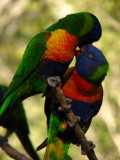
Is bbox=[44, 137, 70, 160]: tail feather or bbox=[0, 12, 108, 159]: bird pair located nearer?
bbox=[0, 12, 108, 159]: bird pair

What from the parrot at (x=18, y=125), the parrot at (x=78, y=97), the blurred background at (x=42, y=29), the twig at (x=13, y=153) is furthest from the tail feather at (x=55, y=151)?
the blurred background at (x=42, y=29)

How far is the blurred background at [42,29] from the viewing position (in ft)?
19.5

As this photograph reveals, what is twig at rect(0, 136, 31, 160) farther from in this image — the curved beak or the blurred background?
the blurred background

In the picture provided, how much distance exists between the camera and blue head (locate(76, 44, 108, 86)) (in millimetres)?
2584

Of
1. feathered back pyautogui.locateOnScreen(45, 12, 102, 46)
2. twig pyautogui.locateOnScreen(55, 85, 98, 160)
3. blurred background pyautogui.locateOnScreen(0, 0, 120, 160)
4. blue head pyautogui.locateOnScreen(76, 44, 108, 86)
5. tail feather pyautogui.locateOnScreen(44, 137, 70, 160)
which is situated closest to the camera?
twig pyautogui.locateOnScreen(55, 85, 98, 160)

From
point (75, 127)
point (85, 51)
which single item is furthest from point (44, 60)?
point (75, 127)

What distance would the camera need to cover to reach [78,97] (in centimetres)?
280

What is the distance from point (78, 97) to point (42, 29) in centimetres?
511

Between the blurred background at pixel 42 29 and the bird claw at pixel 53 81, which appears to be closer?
the bird claw at pixel 53 81

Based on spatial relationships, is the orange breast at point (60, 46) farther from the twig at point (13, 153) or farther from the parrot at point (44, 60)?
the twig at point (13, 153)

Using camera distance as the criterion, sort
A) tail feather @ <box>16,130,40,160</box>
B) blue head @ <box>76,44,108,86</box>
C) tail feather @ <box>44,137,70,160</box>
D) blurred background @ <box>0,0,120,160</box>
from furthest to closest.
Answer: blurred background @ <box>0,0,120,160</box> < tail feather @ <box>16,130,40,160</box> < tail feather @ <box>44,137,70,160</box> < blue head @ <box>76,44,108,86</box>

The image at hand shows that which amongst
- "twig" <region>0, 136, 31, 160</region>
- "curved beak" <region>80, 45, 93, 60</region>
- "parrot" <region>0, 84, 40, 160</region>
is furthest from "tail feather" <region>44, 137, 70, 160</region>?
"parrot" <region>0, 84, 40, 160</region>

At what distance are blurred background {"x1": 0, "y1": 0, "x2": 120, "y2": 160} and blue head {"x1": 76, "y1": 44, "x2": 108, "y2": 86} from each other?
265cm

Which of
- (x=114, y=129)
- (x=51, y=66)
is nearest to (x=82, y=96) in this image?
(x=51, y=66)
